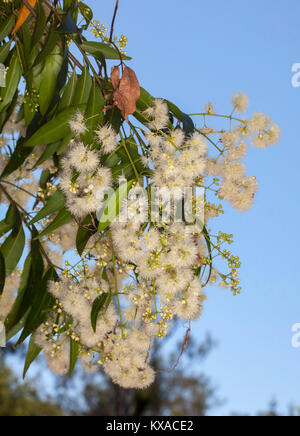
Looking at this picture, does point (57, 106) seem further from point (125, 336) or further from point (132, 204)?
point (125, 336)

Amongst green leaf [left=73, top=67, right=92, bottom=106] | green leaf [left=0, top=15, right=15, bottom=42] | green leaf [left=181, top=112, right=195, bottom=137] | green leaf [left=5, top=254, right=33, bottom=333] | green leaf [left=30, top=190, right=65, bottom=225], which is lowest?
green leaf [left=5, top=254, right=33, bottom=333]

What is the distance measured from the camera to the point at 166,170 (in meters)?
1.08

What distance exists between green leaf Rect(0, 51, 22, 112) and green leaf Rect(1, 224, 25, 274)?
0.38 meters

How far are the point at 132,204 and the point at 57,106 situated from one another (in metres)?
0.51

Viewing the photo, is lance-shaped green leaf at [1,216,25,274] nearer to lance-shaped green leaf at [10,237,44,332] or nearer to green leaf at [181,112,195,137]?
lance-shaped green leaf at [10,237,44,332]

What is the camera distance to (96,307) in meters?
1.19

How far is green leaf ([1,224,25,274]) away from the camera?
1.56 meters

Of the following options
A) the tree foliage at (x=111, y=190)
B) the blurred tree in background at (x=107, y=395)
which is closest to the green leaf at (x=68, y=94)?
the tree foliage at (x=111, y=190)

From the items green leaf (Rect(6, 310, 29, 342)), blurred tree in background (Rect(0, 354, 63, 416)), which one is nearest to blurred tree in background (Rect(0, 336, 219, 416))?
blurred tree in background (Rect(0, 354, 63, 416))

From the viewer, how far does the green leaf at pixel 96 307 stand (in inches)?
46.3

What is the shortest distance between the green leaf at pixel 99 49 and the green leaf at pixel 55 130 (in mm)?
161

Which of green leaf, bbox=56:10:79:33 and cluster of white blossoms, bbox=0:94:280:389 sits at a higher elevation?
green leaf, bbox=56:10:79:33
